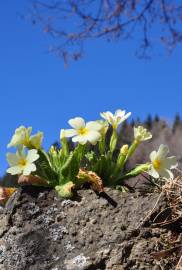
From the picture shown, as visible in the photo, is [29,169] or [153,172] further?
[153,172]

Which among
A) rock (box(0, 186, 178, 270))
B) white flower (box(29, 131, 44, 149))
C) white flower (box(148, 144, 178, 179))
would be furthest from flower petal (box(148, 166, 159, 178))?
white flower (box(29, 131, 44, 149))

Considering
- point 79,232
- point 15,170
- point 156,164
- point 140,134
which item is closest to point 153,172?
point 156,164

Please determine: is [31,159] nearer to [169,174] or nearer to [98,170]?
[98,170]

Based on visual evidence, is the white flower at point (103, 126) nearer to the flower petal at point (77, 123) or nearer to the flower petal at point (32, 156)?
the flower petal at point (77, 123)

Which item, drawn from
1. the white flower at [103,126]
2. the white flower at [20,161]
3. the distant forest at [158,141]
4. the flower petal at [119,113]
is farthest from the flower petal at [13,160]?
the distant forest at [158,141]

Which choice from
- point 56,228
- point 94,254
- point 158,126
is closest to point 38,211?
point 56,228

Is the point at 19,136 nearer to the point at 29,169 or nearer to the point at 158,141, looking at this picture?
the point at 29,169

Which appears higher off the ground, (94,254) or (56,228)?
(56,228)
